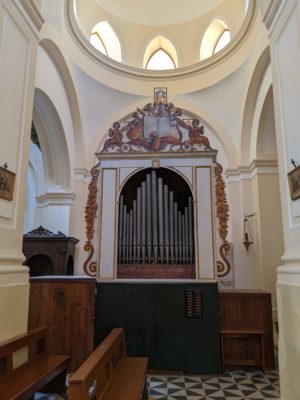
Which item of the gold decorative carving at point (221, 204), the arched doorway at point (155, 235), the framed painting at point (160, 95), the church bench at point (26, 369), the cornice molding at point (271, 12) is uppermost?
the framed painting at point (160, 95)

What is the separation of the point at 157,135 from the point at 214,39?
481cm

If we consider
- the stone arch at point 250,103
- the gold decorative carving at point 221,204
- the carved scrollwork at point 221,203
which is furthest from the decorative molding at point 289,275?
the stone arch at point 250,103

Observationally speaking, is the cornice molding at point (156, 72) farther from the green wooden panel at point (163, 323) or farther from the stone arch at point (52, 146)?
the green wooden panel at point (163, 323)

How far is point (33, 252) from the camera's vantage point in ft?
23.0

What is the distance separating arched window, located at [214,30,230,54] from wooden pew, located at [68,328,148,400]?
8.05m

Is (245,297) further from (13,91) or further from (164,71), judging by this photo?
(164,71)

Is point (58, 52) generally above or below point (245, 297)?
above

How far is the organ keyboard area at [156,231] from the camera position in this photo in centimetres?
588

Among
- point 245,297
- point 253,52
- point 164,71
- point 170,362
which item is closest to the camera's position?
point 170,362

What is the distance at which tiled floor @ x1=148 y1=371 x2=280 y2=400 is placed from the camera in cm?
401

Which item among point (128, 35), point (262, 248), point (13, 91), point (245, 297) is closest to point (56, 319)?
point (245, 297)

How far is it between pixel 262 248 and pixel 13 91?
5856 millimetres

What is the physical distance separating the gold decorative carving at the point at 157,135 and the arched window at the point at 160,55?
3918mm

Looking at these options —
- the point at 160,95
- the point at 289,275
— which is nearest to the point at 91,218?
the point at 160,95
